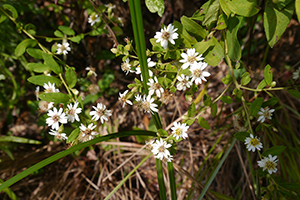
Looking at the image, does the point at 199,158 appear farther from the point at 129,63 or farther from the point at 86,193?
the point at 129,63

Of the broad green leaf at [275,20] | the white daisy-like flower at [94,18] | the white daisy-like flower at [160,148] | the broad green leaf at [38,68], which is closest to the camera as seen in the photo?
the broad green leaf at [275,20]

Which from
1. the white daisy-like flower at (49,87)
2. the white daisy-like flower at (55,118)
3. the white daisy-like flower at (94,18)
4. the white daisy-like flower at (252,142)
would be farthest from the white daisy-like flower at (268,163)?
the white daisy-like flower at (94,18)

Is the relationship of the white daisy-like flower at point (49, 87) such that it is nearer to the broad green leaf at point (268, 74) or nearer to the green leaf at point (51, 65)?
the green leaf at point (51, 65)

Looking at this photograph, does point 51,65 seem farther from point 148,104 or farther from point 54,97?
point 148,104

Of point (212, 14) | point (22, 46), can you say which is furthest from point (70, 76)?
point (212, 14)

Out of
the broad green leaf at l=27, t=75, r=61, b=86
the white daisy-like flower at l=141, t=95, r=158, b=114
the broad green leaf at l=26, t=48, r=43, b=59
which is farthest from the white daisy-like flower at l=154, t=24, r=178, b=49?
the broad green leaf at l=26, t=48, r=43, b=59

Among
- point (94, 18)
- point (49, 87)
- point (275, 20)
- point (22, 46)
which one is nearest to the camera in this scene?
point (275, 20)
